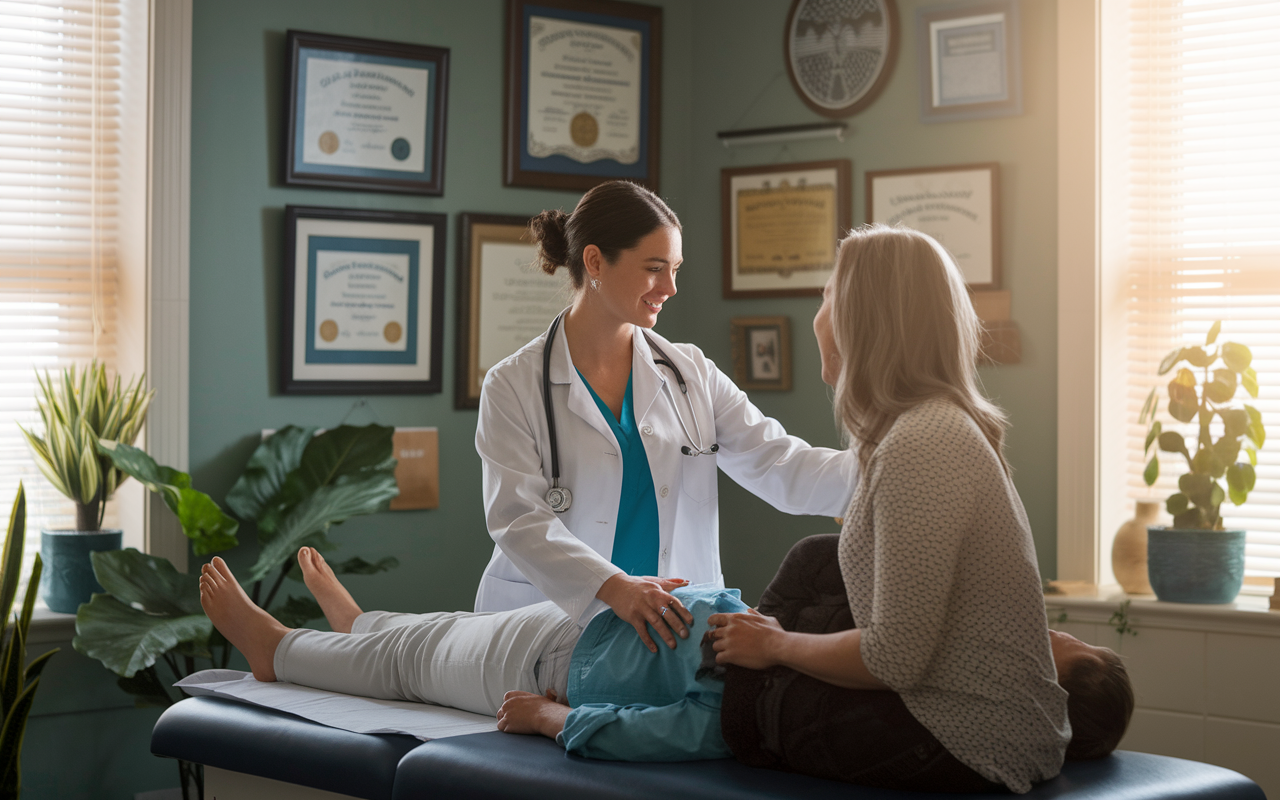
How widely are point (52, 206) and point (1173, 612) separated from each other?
3108 mm

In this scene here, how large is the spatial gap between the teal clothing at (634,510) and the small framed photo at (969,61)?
147cm

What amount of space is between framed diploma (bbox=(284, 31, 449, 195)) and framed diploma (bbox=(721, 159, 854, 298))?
940 millimetres

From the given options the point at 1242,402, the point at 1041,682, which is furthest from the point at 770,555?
the point at 1041,682

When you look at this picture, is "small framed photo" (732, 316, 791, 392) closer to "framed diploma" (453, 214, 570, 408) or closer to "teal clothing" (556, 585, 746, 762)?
"framed diploma" (453, 214, 570, 408)

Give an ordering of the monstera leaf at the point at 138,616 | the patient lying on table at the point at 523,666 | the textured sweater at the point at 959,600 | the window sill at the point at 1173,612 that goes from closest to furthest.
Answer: the textured sweater at the point at 959,600 < the patient lying on table at the point at 523,666 < the monstera leaf at the point at 138,616 < the window sill at the point at 1173,612

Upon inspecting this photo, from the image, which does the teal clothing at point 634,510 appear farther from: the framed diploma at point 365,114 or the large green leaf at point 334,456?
the framed diploma at point 365,114

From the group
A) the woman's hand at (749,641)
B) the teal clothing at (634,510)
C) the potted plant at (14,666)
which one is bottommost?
the potted plant at (14,666)

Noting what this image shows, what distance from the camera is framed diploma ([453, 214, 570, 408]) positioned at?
330cm

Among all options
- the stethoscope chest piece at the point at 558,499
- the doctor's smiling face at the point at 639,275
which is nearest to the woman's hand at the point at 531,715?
the stethoscope chest piece at the point at 558,499

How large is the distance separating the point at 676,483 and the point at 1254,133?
6.03ft

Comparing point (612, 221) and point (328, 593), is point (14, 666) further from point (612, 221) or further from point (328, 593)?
point (612, 221)

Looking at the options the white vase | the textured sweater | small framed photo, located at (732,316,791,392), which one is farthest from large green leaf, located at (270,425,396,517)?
the white vase

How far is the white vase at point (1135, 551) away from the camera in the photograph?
9.15 ft

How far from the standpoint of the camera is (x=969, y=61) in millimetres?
3070
